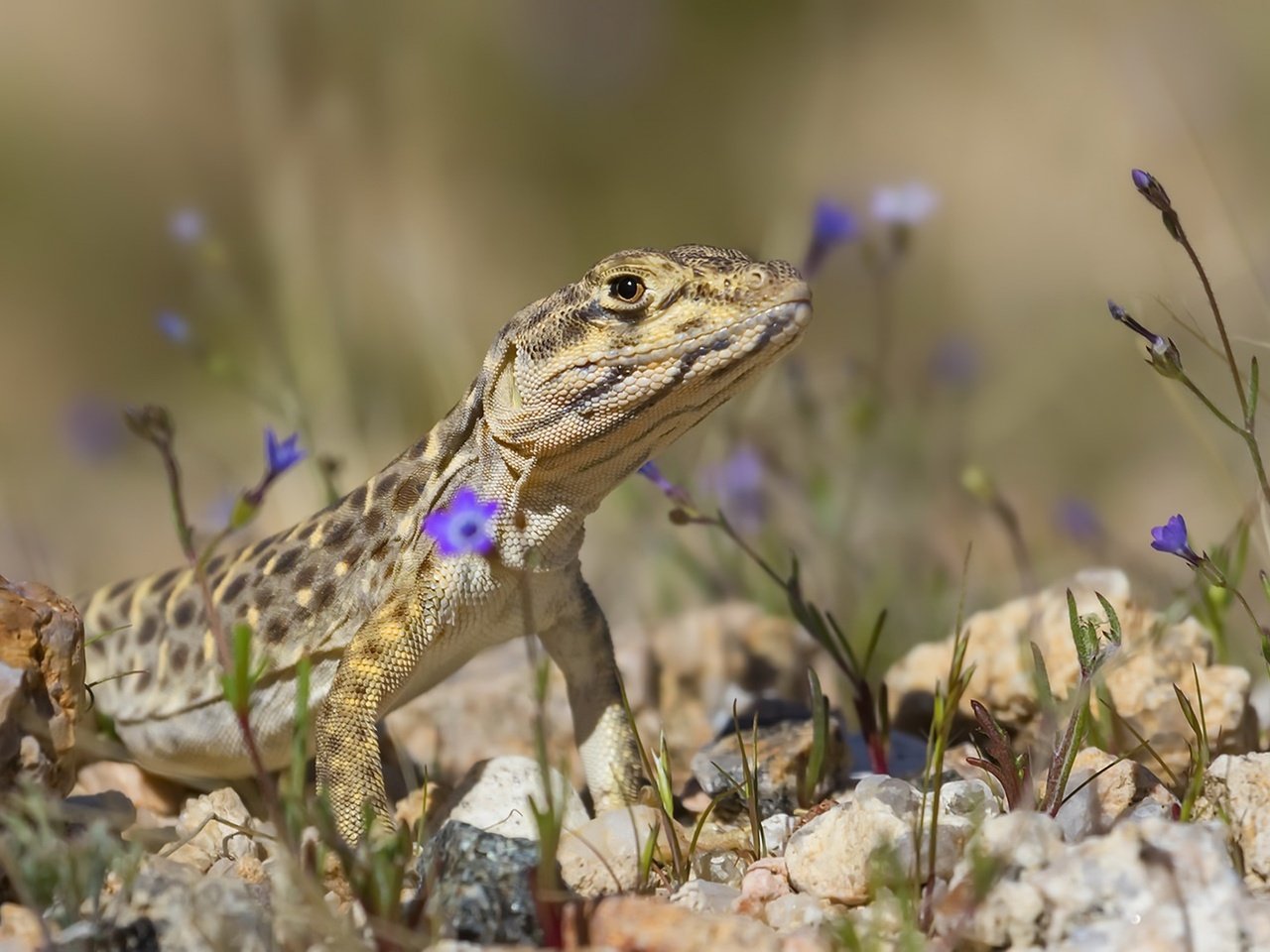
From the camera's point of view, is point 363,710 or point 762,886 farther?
point 363,710

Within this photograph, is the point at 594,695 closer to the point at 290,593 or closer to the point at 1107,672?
the point at 290,593

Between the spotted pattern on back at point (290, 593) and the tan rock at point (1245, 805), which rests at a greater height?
the spotted pattern on back at point (290, 593)

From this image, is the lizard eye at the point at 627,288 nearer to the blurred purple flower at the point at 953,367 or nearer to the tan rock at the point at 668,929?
the tan rock at the point at 668,929

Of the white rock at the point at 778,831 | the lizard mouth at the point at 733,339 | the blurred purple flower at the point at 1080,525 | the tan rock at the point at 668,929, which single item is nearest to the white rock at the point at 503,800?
the white rock at the point at 778,831

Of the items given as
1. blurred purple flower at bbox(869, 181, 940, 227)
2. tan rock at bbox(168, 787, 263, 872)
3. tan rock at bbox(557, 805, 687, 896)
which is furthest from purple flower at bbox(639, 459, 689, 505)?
blurred purple flower at bbox(869, 181, 940, 227)

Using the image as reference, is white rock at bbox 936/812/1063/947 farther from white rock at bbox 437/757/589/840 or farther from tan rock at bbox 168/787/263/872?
tan rock at bbox 168/787/263/872

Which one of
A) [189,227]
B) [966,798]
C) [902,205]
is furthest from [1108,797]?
[189,227]
